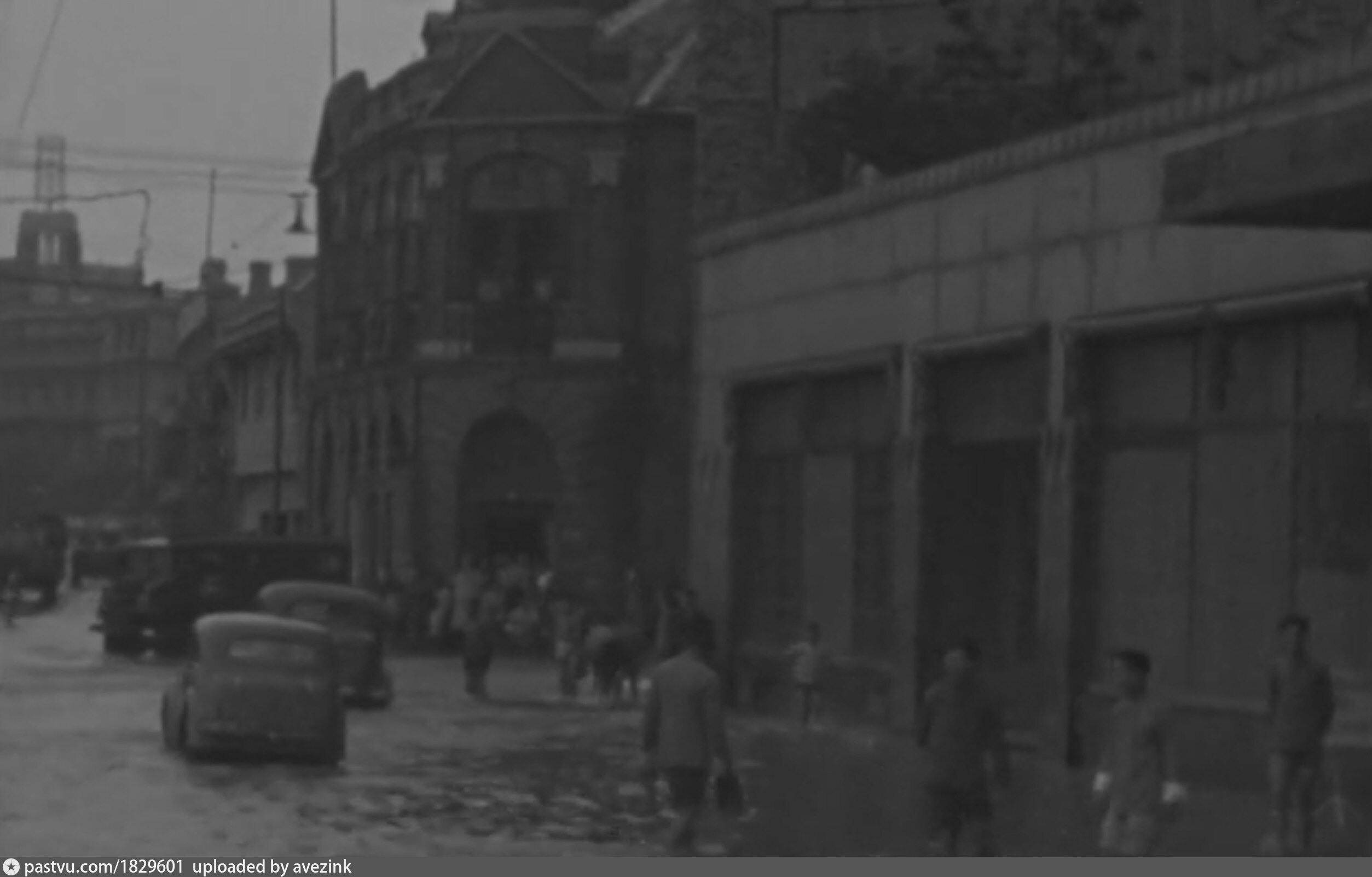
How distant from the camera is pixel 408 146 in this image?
2943 inches

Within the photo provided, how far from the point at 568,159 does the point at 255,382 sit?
115 ft

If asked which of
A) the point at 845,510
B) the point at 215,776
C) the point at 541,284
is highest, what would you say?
the point at 541,284

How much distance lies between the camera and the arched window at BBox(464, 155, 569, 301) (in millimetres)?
72125

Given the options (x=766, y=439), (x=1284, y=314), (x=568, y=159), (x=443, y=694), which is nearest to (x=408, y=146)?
(x=568, y=159)

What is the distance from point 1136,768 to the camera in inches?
736

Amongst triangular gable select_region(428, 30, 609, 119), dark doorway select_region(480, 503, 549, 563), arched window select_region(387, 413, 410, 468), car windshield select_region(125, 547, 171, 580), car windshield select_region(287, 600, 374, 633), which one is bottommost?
car windshield select_region(287, 600, 374, 633)

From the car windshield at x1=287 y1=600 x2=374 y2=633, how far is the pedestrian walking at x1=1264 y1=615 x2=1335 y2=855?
79.1 ft

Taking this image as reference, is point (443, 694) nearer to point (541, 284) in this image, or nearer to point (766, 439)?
point (766, 439)

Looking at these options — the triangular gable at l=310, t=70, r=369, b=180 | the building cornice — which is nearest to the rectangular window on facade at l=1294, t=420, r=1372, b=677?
the building cornice

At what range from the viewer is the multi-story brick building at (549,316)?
7075cm

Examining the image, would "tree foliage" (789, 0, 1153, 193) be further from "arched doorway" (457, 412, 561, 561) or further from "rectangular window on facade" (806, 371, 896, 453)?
"arched doorway" (457, 412, 561, 561)

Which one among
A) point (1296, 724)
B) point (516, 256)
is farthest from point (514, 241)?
point (1296, 724)

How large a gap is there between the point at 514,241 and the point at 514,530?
6.16 meters

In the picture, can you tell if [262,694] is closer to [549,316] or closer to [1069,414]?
[1069,414]
